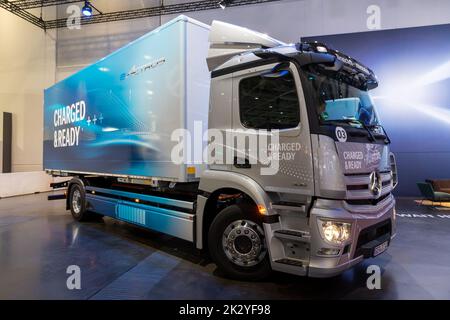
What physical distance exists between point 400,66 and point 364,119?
8.67 m

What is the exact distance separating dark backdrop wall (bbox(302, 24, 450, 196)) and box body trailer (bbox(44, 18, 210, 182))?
28.6 feet

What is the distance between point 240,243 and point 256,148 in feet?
3.44

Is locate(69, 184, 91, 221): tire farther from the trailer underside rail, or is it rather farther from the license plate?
the license plate

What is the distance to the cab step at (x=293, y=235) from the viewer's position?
2912 millimetres

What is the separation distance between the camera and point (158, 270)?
394cm

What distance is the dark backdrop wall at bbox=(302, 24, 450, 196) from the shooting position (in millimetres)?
10273

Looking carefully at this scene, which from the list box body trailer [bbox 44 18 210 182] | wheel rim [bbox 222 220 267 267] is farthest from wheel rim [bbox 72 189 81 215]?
wheel rim [bbox 222 220 267 267]

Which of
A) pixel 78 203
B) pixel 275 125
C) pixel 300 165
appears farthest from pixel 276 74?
pixel 78 203

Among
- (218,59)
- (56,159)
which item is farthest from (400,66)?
(56,159)

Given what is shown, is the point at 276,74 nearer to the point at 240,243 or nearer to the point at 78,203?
the point at 240,243

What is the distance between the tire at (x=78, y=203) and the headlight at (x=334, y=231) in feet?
17.2

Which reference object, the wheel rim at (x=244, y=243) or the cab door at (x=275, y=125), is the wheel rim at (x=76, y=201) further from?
the cab door at (x=275, y=125)
